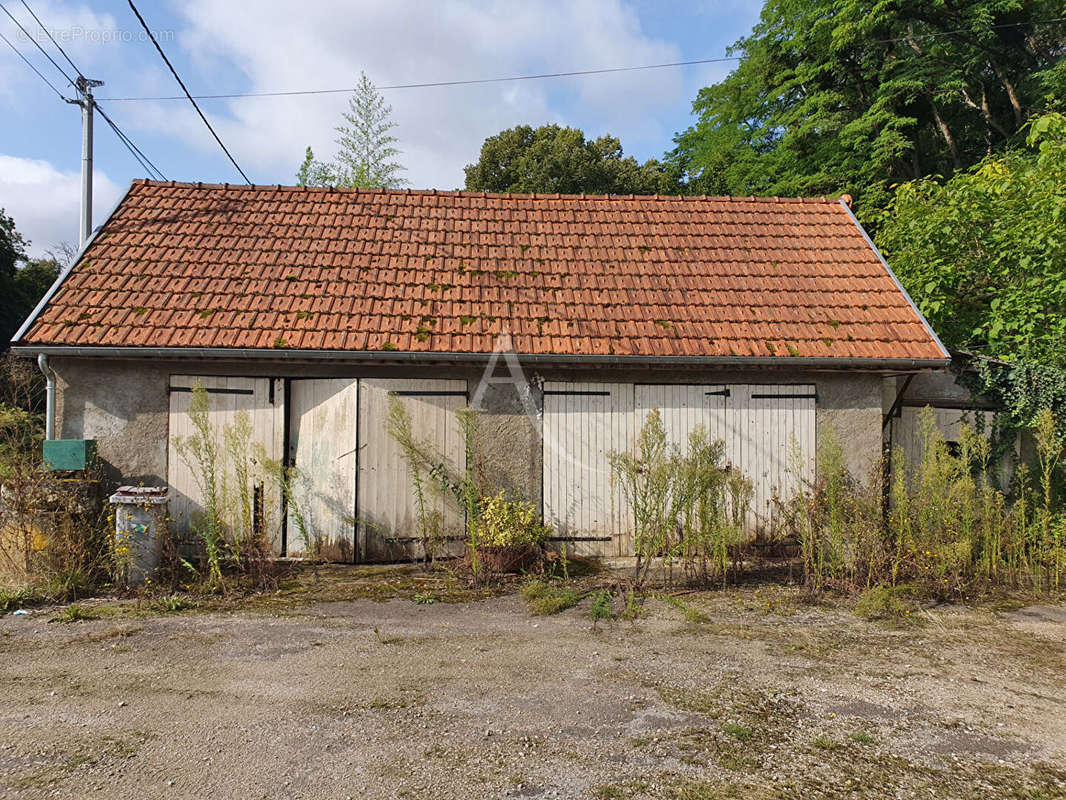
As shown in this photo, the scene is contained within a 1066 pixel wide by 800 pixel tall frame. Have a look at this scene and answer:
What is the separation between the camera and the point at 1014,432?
8.48m

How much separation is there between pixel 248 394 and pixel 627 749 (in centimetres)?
592

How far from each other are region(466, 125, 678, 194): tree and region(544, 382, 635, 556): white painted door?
2228 cm

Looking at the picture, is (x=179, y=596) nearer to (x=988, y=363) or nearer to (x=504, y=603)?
(x=504, y=603)

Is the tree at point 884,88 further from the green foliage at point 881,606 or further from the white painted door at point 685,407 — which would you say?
the green foliage at point 881,606

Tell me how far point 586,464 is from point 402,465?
2213 mm

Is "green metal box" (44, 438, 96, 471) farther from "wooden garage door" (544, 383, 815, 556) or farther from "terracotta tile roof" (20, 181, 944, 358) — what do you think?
"wooden garage door" (544, 383, 815, 556)

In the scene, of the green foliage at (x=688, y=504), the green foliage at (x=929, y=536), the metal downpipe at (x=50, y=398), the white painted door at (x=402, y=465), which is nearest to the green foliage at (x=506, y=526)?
the white painted door at (x=402, y=465)

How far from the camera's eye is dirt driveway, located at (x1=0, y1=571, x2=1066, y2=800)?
Result: 340cm

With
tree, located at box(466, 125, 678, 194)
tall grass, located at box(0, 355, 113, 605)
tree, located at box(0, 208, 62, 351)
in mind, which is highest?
tree, located at box(466, 125, 678, 194)

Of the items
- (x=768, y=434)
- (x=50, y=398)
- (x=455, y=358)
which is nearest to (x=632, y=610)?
(x=768, y=434)

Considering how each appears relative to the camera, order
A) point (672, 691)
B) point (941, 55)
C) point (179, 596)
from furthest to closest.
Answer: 1. point (941, 55)
2. point (179, 596)
3. point (672, 691)

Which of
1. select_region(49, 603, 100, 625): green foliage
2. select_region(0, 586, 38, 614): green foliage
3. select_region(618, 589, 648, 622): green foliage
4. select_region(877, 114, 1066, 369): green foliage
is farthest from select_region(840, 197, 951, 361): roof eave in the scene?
select_region(0, 586, 38, 614): green foliage

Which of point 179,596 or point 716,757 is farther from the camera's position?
point 179,596

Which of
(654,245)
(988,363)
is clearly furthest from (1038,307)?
(654,245)
